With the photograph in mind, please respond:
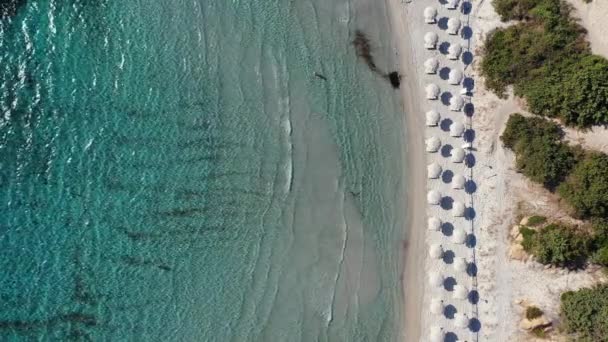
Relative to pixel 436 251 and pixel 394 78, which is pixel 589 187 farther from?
pixel 394 78

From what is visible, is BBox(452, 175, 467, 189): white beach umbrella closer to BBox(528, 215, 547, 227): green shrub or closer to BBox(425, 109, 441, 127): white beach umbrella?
BBox(425, 109, 441, 127): white beach umbrella

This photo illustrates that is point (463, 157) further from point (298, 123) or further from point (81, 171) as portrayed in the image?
point (81, 171)

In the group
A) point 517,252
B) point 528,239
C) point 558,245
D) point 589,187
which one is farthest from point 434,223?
point 589,187

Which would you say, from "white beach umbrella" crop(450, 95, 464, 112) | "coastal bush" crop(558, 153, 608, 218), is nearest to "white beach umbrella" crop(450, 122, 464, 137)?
"white beach umbrella" crop(450, 95, 464, 112)

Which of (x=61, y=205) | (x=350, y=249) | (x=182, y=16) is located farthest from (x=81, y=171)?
(x=350, y=249)

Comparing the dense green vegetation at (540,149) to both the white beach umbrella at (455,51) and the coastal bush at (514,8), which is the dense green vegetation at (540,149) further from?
the coastal bush at (514,8)
